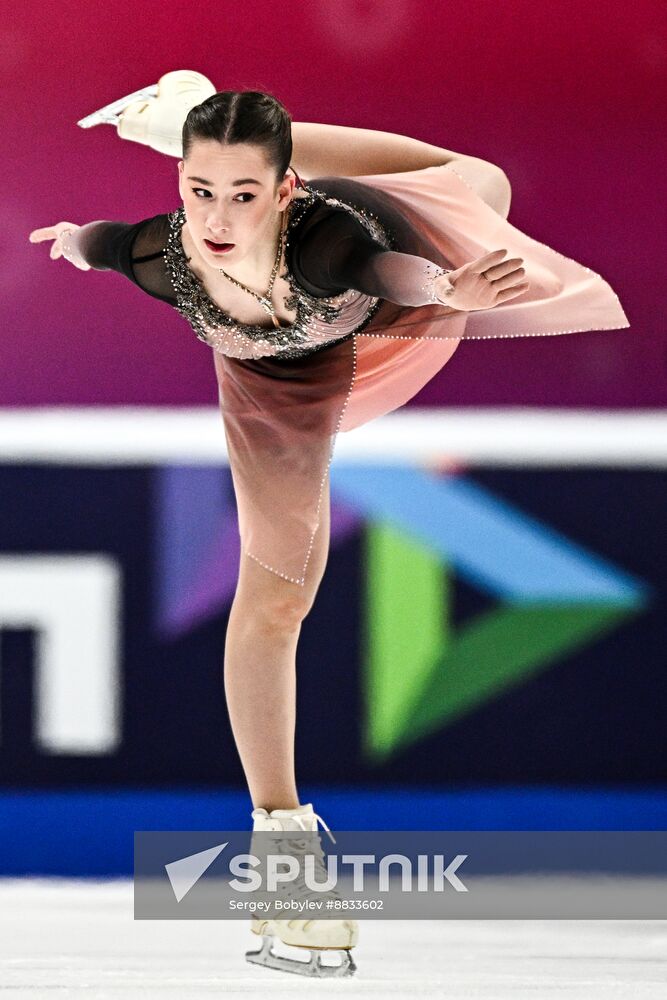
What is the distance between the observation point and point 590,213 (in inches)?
132

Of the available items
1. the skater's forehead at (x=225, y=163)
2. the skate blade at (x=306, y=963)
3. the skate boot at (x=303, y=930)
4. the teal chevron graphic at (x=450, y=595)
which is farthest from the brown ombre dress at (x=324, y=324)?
the teal chevron graphic at (x=450, y=595)

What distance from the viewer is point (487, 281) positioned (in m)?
1.76

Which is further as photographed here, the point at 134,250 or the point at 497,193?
the point at 497,193

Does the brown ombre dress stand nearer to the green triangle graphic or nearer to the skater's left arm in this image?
the skater's left arm

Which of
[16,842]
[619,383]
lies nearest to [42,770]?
[16,842]

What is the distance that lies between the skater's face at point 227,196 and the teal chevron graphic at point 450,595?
1.40 metres

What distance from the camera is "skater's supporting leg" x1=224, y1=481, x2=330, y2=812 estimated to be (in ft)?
7.47

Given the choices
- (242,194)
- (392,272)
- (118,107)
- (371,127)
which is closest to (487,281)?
(392,272)

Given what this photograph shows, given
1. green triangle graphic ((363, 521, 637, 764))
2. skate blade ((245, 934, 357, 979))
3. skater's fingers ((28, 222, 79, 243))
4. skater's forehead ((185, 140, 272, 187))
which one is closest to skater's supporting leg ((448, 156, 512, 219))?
skater's forehead ((185, 140, 272, 187))

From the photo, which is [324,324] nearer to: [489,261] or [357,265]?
[357,265]

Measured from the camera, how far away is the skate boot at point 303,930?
2.17m

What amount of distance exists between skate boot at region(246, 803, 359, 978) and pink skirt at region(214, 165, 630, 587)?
395 mm

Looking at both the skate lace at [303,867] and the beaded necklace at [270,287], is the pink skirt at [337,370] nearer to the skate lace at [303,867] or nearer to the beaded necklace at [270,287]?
the beaded necklace at [270,287]

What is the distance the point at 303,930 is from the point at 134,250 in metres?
1.11
